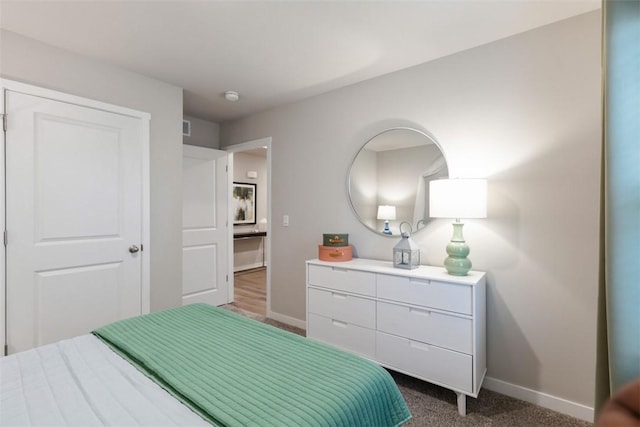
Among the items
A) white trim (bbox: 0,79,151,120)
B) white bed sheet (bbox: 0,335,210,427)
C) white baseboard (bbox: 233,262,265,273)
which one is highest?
white trim (bbox: 0,79,151,120)

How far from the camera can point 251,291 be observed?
4668mm

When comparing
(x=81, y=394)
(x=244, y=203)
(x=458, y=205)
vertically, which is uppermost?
(x=244, y=203)

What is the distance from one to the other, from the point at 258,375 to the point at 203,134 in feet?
11.8

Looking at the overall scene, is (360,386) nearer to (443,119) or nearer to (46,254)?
(443,119)

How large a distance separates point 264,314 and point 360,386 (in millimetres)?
2817

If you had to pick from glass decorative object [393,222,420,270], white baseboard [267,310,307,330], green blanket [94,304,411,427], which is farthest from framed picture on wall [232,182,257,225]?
green blanket [94,304,411,427]

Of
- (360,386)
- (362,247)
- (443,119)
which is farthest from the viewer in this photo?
(362,247)

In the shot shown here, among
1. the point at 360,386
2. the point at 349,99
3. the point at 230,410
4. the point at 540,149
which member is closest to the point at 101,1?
the point at 349,99

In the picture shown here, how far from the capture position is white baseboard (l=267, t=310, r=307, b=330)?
3.29m

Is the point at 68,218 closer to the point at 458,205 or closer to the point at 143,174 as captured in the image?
the point at 143,174

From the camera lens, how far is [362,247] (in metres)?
2.83

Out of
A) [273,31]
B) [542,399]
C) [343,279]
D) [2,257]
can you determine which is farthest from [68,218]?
[542,399]

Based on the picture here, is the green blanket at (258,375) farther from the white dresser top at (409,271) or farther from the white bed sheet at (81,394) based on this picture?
the white dresser top at (409,271)

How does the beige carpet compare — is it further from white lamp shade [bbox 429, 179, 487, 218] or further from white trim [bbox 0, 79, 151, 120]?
white trim [bbox 0, 79, 151, 120]
